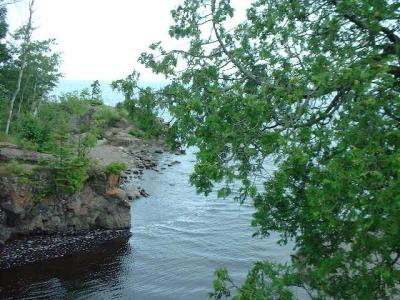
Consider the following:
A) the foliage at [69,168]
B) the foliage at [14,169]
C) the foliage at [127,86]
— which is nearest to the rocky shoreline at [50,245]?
Result: the foliage at [69,168]

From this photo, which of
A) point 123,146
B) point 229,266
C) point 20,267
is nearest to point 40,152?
point 20,267

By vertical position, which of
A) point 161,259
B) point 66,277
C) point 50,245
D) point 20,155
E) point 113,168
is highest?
point 20,155

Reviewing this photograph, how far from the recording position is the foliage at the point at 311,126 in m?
6.01

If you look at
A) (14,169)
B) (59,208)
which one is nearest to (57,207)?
(59,208)

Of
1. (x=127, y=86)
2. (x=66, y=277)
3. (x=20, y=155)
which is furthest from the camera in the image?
(x=20, y=155)

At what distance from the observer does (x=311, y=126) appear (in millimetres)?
8070

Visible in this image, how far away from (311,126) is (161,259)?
14.7 meters

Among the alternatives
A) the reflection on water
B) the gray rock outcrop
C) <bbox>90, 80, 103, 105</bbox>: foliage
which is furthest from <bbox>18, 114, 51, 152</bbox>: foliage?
the reflection on water

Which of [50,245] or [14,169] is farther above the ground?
[14,169]

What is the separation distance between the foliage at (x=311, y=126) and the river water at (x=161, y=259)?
34.7ft

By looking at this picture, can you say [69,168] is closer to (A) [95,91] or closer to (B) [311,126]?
(A) [95,91]

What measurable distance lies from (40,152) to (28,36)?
53.1 ft

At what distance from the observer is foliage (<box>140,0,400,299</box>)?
6.01m

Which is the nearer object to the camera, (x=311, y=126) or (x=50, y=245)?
(x=311, y=126)
